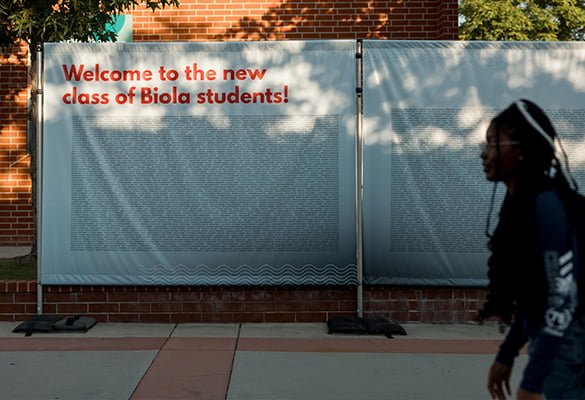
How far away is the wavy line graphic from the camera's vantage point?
752 centimetres

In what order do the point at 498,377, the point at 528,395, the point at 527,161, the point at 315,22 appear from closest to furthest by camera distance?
the point at 528,395 → the point at 527,161 → the point at 498,377 → the point at 315,22

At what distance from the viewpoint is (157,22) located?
12.1 metres

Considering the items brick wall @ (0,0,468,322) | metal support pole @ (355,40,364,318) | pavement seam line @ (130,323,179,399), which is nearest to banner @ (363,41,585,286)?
metal support pole @ (355,40,364,318)

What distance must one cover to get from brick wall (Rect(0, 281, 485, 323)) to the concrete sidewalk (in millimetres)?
135

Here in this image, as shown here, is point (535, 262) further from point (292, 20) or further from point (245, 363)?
point (292, 20)

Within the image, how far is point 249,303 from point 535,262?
5.22m

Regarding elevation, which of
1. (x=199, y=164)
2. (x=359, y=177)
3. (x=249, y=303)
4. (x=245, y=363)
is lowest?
(x=245, y=363)

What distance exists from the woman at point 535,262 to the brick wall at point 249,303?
4.62 m

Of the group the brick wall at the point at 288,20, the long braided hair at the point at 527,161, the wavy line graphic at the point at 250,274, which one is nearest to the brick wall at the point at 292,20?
the brick wall at the point at 288,20

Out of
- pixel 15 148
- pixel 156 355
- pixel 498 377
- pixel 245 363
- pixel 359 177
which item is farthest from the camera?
pixel 15 148

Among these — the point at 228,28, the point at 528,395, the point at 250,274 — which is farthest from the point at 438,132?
the point at 228,28

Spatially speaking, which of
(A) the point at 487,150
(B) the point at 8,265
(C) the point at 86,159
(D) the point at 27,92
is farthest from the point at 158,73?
(D) the point at 27,92

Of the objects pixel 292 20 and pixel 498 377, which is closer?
pixel 498 377

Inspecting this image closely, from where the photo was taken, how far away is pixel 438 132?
7.55 metres
